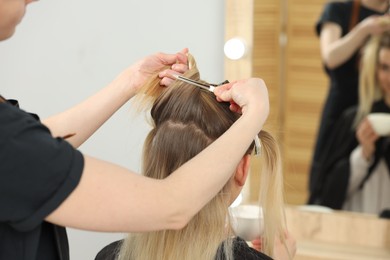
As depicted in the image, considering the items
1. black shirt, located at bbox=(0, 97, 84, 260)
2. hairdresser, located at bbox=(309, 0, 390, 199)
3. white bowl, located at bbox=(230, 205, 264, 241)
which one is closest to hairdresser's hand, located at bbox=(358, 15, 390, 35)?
hairdresser, located at bbox=(309, 0, 390, 199)

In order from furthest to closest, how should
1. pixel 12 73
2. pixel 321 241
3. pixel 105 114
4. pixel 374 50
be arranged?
pixel 12 73, pixel 321 241, pixel 374 50, pixel 105 114

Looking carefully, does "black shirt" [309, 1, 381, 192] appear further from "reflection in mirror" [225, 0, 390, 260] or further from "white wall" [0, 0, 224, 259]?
"white wall" [0, 0, 224, 259]

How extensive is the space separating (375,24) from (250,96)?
86 centimetres

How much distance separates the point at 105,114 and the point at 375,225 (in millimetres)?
910

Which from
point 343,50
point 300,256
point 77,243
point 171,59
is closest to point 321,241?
point 300,256

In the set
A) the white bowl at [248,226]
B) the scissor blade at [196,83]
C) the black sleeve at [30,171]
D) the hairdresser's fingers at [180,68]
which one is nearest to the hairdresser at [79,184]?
the black sleeve at [30,171]

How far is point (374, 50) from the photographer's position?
177cm

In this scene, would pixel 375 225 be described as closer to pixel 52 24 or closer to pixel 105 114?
pixel 105 114

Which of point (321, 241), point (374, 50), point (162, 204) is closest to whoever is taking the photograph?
point (162, 204)

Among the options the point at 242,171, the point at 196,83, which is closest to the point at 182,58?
the point at 196,83

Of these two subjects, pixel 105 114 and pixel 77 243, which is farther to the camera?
pixel 77 243

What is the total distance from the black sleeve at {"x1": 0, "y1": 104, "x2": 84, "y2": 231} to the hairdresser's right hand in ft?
0.92

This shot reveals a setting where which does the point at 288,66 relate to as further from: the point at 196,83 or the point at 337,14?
the point at 196,83

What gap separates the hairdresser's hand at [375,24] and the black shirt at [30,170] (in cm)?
110
